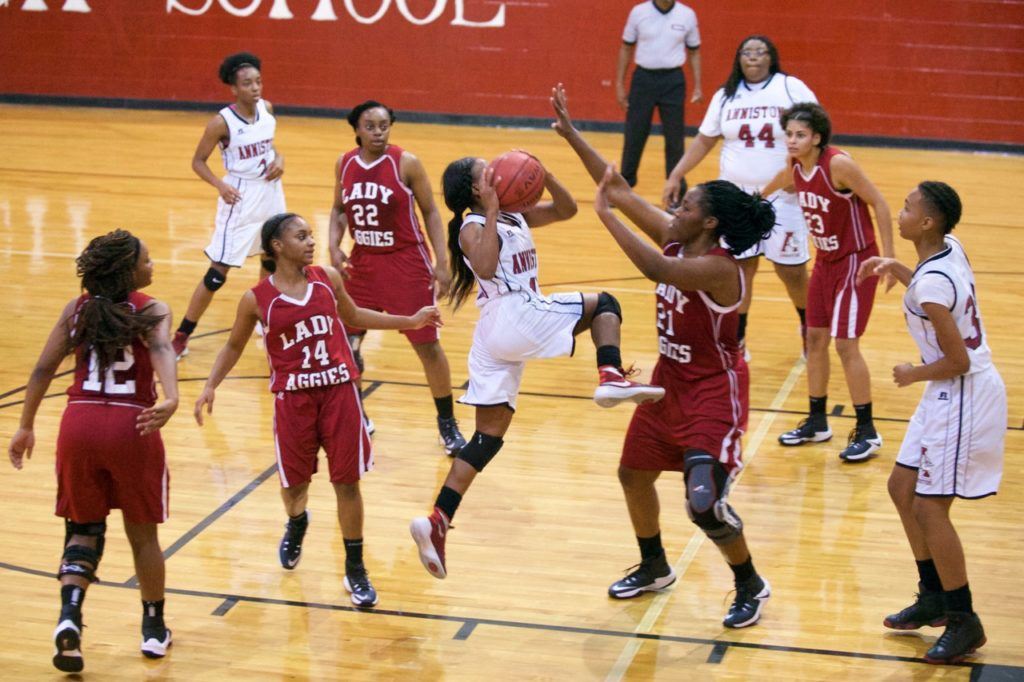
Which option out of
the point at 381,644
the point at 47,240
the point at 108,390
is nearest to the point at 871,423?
the point at 381,644

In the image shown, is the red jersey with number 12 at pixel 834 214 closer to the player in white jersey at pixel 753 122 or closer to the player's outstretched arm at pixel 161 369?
the player in white jersey at pixel 753 122

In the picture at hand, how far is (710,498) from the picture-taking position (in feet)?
16.4

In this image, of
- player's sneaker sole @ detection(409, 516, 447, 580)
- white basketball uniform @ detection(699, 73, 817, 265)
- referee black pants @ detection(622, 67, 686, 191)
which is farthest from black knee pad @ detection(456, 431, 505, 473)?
referee black pants @ detection(622, 67, 686, 191)

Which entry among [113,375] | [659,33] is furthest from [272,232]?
[659,33]

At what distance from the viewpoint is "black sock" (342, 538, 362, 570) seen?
5.54 metres

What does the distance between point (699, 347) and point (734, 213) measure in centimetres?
53

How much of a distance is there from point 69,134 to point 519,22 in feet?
19.1

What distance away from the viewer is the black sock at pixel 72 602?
4863 millimetres

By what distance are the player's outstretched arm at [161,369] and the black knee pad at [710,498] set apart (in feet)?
6.21

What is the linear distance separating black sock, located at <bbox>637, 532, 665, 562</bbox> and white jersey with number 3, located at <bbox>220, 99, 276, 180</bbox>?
4.61 metres

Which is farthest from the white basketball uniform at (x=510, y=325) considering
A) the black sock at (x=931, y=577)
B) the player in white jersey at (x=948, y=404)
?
the black sock at (x=931, y=577)

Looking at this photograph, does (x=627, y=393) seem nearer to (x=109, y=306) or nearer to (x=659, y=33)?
(x=109, y=306)

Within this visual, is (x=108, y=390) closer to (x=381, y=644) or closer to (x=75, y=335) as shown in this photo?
(x=75, y=335)

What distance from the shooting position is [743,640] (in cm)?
527
